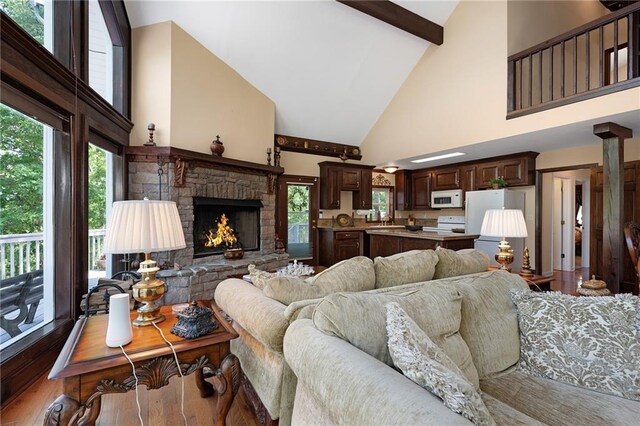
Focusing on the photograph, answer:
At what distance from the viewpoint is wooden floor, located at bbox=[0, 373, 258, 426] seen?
1693 mm

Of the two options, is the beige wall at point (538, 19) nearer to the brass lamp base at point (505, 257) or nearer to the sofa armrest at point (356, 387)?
the brass lamp base at point (505, 257)

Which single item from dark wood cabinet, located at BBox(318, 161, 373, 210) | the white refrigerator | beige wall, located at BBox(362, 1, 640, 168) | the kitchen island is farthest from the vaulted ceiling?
the white refrigerator

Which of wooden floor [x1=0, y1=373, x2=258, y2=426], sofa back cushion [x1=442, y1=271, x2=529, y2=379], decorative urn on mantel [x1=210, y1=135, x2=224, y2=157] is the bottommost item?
wooden floor [x1=0, y1=373, x2=258, y2=426]

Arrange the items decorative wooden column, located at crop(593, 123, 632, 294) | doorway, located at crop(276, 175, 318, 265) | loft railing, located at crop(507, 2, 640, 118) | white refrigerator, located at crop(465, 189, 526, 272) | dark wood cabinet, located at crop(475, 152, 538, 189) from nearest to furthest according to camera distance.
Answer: loft railing, located at crop(507, 2, 640, 118) < decorative wooden column, located at crop(593, 123, 632, 294) < white refrigerator, located at crop(465, 189, 526, 272) < dark wood cabinet, located at crop(475, 152, 538, 189) < doorway, located at crop(276, 175, 318, 265)

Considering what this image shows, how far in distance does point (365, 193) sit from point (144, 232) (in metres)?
5.55

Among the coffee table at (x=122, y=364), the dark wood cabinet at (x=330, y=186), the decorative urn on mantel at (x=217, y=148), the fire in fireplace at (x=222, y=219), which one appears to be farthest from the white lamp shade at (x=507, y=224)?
the dark wood cabinet at (x=330, y=186)

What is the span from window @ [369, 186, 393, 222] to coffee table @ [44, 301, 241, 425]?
5.88m

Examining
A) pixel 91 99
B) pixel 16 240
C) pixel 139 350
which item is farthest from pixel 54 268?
pixel 139 350

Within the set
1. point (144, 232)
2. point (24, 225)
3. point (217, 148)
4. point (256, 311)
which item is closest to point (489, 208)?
point (217, 148)

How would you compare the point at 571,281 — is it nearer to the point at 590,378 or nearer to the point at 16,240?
the point at 590,378

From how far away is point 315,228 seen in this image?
20.3 ft

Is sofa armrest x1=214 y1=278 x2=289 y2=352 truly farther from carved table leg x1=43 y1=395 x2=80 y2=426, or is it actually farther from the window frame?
the window frame

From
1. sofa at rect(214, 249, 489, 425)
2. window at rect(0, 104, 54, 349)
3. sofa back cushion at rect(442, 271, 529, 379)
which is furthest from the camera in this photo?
window at rect(0, 104, 54, 349)

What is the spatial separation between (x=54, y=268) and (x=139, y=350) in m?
1.76
